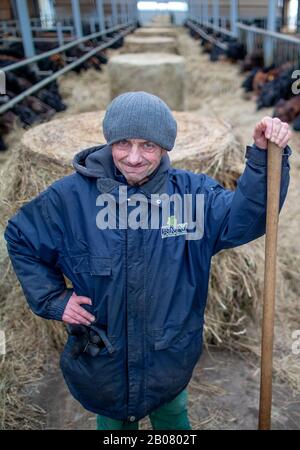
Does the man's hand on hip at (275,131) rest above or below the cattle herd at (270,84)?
above

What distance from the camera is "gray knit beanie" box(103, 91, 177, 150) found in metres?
1.44

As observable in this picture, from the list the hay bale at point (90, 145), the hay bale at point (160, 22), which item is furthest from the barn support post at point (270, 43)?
the hay bale at point (160, 22)

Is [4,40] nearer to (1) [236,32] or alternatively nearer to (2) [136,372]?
(1) [236,32]

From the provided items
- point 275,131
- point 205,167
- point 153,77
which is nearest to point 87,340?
point 275,131

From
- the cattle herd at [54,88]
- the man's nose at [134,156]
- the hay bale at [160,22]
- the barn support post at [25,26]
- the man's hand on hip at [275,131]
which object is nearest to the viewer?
the man's hand on hip at [275,131]

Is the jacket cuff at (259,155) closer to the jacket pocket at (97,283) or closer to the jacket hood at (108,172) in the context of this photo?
the jacket hood at (108,172)

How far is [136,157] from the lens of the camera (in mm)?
1475

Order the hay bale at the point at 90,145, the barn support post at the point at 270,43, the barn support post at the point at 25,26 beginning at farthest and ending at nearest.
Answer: the barn support post at the point at 270,43, the barn support post at the point at 25,26, the hay bale at the point at 90,145

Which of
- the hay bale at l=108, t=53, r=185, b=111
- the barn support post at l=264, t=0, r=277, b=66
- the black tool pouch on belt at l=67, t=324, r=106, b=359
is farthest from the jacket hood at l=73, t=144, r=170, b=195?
the barn support post at l=264, t=0, r=277, b=66

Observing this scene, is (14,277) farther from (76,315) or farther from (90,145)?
(76,315)

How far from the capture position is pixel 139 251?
4.99ft

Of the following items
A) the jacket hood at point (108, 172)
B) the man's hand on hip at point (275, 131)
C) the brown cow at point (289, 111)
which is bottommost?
the brown cow at point (289, 111)

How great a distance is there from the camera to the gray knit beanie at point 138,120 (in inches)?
56.7

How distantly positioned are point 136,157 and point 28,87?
7.28 m
